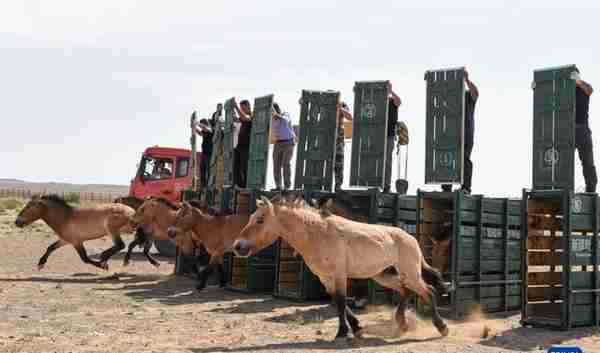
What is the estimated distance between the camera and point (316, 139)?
579 inches

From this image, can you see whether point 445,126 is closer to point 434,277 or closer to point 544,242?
point 544,242

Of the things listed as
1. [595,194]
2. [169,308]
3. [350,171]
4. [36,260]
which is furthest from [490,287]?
[36,260]

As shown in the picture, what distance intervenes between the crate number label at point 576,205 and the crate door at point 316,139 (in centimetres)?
536

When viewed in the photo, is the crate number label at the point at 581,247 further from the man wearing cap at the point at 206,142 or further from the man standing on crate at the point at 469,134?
the man wearing cap at the point at 206,142

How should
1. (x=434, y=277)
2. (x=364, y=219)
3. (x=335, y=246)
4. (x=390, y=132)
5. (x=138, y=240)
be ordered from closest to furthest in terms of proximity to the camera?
(x=335, y=246) < (x=434, y=277) < (x=364, y=219) < (x=390, y=132) < (x=138, y=240)

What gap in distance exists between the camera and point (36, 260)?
21719mm

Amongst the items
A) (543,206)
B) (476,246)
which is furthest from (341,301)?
(543,206)

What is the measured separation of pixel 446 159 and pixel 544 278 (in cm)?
266

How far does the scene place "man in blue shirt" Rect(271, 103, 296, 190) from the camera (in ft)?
51.7

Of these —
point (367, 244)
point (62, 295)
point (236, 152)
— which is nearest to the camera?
point (367, 244)

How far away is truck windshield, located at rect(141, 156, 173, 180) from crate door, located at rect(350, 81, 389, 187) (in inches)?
517

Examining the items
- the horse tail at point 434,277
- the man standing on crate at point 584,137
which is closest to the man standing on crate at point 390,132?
the horse tail at point 434,277

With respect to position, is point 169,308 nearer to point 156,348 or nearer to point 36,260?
point 156,348

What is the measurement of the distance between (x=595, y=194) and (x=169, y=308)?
765cm
